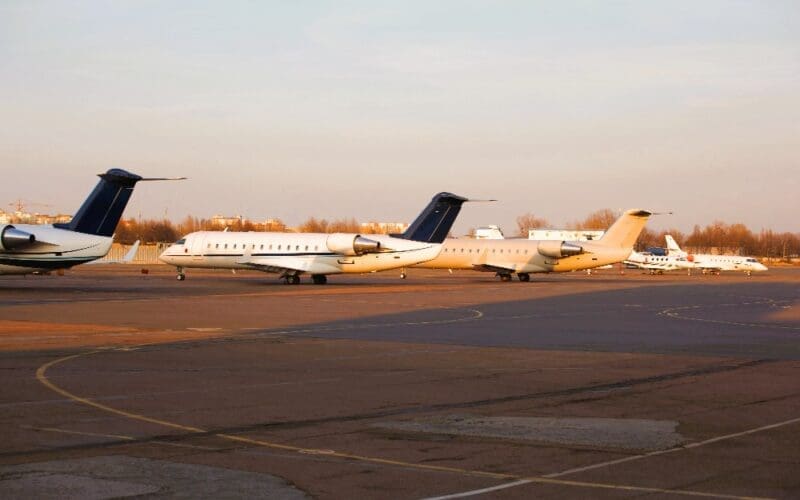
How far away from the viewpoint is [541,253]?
2837 inches

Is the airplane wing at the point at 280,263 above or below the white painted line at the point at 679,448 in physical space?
above

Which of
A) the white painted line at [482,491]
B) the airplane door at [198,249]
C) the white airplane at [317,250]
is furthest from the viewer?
the airplane door at [198,249]

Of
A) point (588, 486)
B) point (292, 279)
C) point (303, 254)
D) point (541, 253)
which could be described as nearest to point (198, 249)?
point (292, 279)

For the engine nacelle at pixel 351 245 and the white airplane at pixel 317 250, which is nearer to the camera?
the engine nacelle at pixel 351 245

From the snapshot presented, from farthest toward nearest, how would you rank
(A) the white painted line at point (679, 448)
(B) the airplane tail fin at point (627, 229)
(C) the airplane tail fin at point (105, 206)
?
(B) the airplane tail fin at point (627, 229)
(C) the airplane tail fin at point (105, 206)
(A) the white painted line at point (679, 448)

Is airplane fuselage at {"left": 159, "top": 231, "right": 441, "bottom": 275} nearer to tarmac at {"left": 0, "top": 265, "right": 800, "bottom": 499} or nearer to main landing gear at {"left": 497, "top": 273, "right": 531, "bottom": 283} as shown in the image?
main landing gear at {"left": 497, "top": 273, "right": 531, "bottom": 283}

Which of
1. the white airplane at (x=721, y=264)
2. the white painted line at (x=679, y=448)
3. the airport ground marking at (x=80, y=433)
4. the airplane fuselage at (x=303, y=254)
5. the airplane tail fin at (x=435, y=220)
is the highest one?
the airplane tail fin at (x=435, y=220)

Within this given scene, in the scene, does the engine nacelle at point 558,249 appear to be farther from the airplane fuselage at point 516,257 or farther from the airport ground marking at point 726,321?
the airport ground marking at point 726,321

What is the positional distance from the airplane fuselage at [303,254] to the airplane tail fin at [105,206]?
45.2 feet

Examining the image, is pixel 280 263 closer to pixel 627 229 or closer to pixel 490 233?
pixel 627 229

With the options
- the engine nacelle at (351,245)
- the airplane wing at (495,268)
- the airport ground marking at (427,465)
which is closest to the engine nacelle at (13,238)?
the engine nacelle at (351,245)

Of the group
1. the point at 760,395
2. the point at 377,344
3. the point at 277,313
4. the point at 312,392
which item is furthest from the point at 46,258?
the point at 760,395

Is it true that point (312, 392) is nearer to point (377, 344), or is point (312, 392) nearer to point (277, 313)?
point (377, 344)

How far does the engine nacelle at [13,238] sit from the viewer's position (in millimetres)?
44906
